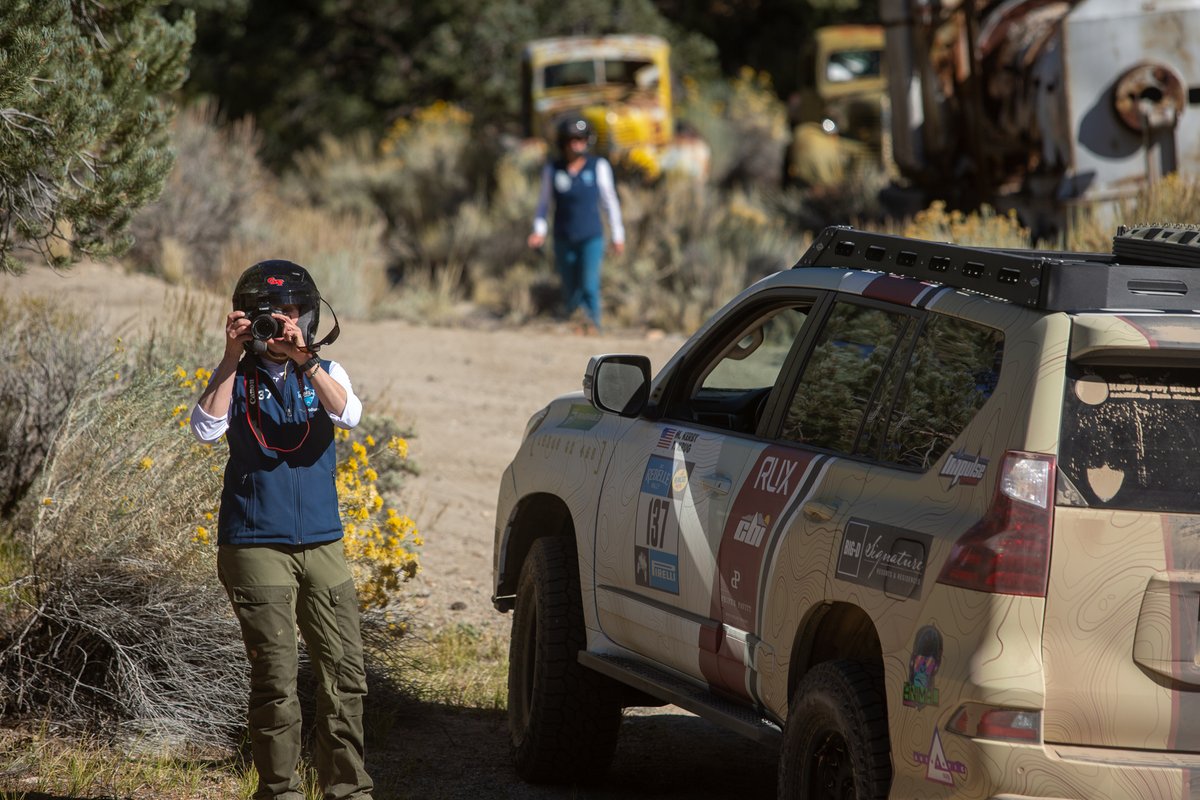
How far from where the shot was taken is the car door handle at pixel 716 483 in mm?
4598

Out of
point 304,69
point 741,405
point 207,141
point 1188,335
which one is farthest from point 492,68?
point 1188,335

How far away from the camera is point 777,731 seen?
14.1 ft

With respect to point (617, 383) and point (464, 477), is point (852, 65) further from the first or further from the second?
point (617, 383)

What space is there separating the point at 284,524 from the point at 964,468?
→ 1.97 metres

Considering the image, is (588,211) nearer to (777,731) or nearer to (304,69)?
(777,731)

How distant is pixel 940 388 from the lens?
392cm

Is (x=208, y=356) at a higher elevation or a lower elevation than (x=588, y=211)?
lower

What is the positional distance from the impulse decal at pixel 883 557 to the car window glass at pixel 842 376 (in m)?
0.37

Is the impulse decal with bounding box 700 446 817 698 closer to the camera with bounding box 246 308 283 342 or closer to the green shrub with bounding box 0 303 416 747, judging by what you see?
the camera with bounding box 246 308 283 342

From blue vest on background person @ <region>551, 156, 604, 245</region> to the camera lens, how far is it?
409 inches

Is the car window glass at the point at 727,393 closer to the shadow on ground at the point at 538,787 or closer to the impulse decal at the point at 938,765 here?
the shadow on ground at the point at 538,787

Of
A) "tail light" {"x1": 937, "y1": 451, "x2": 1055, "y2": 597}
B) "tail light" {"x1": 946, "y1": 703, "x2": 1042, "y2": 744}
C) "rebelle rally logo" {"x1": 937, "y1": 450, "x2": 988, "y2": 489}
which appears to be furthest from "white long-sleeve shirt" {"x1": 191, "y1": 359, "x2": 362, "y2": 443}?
"tail light" {"x1": 946, "y1": 703, "x2": 1042, "y2": 744}

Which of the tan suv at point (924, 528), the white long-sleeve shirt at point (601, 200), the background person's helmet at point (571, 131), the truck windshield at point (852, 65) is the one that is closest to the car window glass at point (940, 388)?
the tan suv at point (924, 528)

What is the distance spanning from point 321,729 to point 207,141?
1296 centimetres
